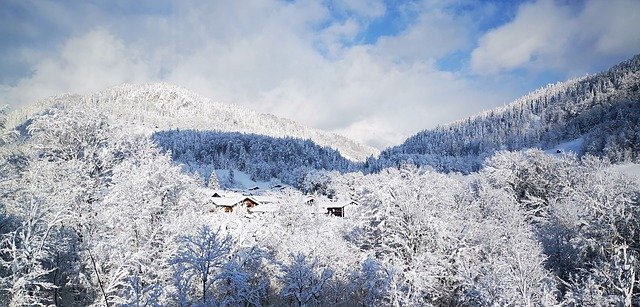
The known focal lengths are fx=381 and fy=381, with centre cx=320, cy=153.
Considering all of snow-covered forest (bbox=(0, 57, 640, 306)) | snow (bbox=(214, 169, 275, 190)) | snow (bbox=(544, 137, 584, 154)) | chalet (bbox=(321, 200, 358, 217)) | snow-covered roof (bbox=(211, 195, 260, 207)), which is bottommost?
snow-covered forest (bbox=(0, 57, 640, 306))

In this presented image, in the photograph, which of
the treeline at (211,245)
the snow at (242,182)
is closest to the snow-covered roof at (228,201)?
the treeline at (211,245)

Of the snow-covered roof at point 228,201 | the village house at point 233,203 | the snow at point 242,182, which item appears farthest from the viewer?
the snow at point 242,182

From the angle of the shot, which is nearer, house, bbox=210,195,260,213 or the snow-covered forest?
the snow-covered forest

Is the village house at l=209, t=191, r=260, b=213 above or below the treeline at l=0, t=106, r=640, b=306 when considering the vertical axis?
above

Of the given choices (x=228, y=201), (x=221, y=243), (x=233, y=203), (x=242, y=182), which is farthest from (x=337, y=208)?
(x=242, y=182)

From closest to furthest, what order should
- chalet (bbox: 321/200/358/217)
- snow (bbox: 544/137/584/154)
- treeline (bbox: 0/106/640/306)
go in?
treeline (bbox: 0/106/640/306) → chalet (bbox: 321/200/358/217) → snow (bbox: 544/137/584/154)

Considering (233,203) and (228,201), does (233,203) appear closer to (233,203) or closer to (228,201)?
(233,203)

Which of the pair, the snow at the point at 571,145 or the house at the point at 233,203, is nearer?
the house at the point at 233,203

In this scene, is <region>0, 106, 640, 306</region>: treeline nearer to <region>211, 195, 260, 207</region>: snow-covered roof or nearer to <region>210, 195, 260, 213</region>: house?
<region>210, 195, 260, 213</region>: house

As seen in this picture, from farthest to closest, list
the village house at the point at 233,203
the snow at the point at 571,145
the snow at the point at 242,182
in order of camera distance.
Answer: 1. the snow at the point at 571,145
2. the snow at the point at 242,182
3. the village house at the point at 233,203

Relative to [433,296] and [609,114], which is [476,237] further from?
[609,114]

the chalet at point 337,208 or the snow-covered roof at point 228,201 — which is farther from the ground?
the snow-covered roof at point 228,201

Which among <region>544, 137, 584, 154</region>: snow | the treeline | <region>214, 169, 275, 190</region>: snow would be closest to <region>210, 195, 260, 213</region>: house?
the treeline

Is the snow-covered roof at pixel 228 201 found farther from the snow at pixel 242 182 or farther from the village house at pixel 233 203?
the snow at pixel 242 182
